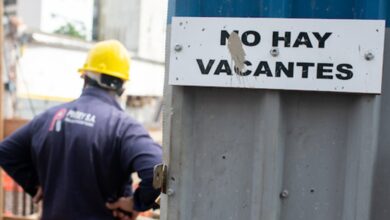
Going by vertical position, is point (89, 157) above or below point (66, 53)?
below

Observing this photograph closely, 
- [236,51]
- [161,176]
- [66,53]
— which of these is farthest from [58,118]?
[66,53]

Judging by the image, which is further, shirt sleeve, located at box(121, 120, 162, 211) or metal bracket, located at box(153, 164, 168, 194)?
shirt sleeve, located at box(121, 120, 162, 211)

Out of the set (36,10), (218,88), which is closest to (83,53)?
(36,10)

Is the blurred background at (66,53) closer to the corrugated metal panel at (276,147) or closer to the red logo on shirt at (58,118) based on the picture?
the corrugated metal panel at (276,147)

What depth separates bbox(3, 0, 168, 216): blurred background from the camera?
1070 cm

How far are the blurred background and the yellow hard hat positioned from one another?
268 mm

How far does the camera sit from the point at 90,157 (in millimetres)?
2906

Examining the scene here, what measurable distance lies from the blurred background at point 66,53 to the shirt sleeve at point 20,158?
2.64 feet

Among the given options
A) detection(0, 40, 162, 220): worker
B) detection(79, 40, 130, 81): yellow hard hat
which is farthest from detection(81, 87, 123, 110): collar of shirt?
detection(79, 40, 130, 81): yellow hard hat

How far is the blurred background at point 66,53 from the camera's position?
10.7m

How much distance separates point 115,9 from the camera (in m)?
32.8

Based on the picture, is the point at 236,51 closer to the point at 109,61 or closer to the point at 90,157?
the point at 90,157

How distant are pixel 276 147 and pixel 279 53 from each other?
279 mm

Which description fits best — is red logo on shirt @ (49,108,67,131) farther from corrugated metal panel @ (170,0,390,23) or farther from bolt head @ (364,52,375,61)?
bolt head @ (364,52,375,61)
